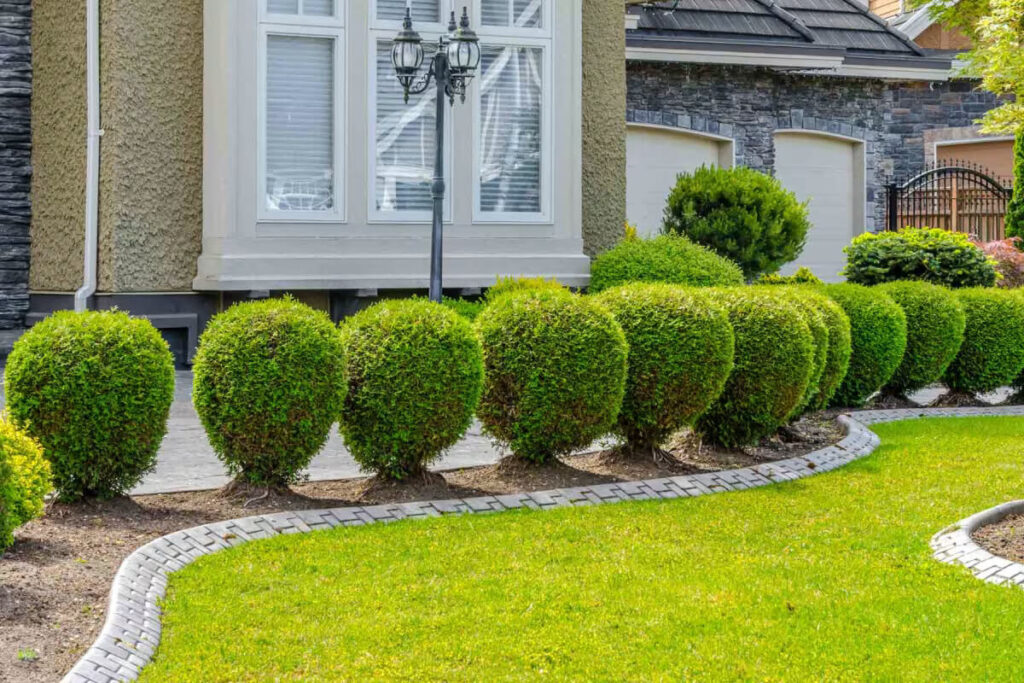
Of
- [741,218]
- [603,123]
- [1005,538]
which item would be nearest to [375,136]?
[603,123]

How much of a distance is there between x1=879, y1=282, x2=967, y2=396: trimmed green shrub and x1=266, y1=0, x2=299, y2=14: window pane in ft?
19.5

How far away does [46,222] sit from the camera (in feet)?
40.4

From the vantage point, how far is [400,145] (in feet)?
40.5

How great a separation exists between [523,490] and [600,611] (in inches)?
88.1

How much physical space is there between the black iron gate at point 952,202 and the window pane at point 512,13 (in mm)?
9143

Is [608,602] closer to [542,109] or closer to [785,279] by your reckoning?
[542,109]

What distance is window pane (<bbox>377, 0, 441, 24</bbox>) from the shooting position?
1219 cm

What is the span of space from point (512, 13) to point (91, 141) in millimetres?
4214

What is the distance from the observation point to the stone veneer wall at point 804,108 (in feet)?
59.0

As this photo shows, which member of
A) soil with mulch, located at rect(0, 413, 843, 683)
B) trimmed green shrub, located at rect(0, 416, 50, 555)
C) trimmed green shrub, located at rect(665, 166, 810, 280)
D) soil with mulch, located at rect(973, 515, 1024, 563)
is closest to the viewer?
soil with mulch, located at rect(0, 413, 843, 683)

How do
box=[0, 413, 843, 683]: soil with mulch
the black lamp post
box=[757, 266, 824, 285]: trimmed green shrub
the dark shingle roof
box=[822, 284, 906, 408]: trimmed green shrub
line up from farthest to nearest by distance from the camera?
1. the dark shingle roof
2. box=[757, 266, 824, 285]: trimmed green shrub
3. the black lamp post
4. box=[822, 284, 906, 408]: trimmed green shrub
5. box=[0, 413, 843, 683]: soil with mulch

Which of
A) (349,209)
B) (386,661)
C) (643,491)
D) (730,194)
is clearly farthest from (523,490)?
(730,194)

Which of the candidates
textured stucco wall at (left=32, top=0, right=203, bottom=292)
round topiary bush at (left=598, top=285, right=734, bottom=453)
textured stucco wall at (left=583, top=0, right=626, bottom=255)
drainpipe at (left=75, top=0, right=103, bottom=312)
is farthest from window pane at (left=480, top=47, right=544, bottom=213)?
round topiary bush at (left=598, top=285, right=734, bottom=453)

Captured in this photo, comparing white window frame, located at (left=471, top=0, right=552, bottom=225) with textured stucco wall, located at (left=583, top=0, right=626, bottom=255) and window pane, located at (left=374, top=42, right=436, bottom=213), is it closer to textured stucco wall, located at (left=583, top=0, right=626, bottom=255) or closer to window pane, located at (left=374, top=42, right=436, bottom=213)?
window pane, located at (left=374, top=42, right=436, bottom=213)
